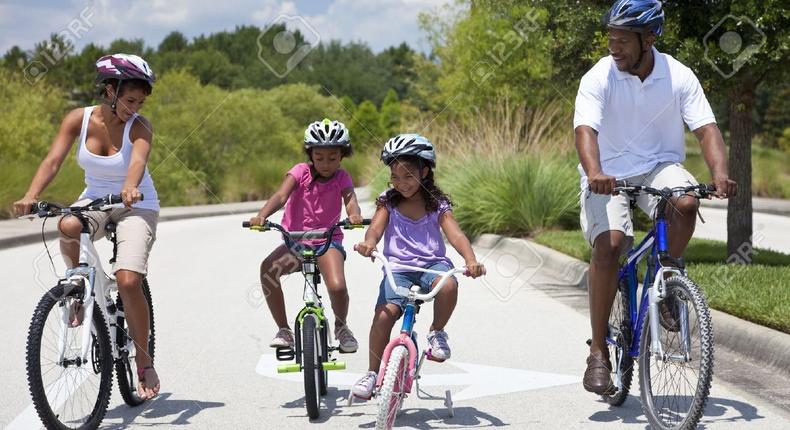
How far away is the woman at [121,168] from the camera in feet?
17.2

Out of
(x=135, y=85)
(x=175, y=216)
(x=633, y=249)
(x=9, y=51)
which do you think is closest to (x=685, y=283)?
(x=633, y=249)

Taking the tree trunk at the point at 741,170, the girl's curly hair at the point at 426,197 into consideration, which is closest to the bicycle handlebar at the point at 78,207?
the girl's curly hair at the point at 426,197

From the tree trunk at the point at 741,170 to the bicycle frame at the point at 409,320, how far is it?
6.83 metres

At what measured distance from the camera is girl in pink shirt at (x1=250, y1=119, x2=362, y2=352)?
589cm

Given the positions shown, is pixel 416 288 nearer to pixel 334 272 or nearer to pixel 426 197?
pixel 426 197

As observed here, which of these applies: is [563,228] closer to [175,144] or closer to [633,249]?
[633,249]

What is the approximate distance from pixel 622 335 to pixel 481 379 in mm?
1303

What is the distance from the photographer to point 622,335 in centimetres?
525

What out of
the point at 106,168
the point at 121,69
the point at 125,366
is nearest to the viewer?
the point at 121,69

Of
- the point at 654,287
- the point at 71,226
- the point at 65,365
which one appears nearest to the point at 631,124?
the point at 654,287

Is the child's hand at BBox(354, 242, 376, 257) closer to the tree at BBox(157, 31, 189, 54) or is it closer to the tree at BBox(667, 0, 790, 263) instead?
the tree at BBox(667, 0, 790, 263)

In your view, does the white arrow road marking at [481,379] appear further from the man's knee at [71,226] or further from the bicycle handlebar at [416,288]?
the man's knee at [71,226]

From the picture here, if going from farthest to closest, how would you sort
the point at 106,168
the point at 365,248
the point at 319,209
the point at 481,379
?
the point at 481,379 < the point at 319,209 < the point at 106,168 < the point at 365,248

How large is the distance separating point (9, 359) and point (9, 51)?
342ft
